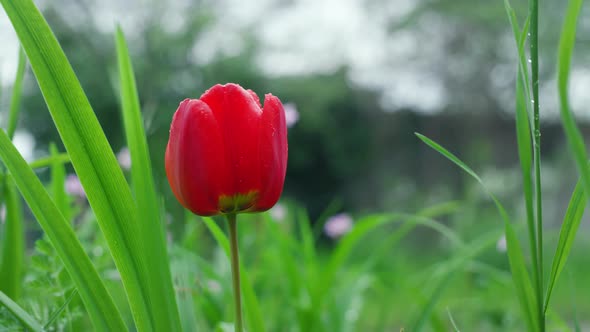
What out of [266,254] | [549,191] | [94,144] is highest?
[94,144]

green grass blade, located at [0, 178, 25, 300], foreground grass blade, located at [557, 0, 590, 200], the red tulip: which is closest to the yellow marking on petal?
the red tulip

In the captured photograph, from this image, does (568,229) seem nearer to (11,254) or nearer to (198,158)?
(198,158)

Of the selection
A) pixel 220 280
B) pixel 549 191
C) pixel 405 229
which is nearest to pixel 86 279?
pixel 220 280

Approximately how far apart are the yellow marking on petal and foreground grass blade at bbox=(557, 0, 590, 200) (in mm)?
206

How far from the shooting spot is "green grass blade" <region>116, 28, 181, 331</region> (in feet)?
1.05

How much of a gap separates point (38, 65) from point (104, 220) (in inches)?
4.4

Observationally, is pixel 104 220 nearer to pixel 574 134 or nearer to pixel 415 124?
pixel 574 134

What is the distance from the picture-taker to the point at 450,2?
7832 mm

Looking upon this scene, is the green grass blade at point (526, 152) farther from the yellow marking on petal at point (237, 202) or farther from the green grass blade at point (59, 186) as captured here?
the green grass blade at point (59, 186)

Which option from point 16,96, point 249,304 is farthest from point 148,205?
point 16,96

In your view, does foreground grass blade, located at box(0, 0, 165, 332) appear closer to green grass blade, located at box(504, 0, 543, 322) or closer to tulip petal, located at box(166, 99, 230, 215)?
tulip petal, located at box(166, 99, 230, 215)

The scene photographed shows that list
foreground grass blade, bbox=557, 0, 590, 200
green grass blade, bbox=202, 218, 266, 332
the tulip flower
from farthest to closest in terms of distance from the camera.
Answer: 1. green grass blade, bbox=202, 218, 266, 332
2. the tulip flower
3. foreground grass blade, bbox=557, 0, 590, 200

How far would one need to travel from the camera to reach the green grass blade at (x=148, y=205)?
1.05 feet

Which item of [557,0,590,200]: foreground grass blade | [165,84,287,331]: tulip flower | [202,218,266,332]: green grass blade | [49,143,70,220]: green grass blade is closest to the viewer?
[557,0,590,200]: foreground grass blade
